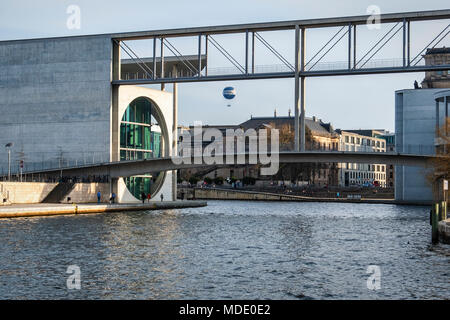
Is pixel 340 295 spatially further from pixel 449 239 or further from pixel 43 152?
pixel 43 152

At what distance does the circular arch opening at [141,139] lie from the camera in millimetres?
79250

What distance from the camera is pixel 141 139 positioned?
8256 cm

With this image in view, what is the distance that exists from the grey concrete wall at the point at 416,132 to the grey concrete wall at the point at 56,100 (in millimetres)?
40818

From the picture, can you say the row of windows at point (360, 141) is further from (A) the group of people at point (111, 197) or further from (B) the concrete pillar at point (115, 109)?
(A) the group of people at point (111, 197)

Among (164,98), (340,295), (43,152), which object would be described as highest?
(164,98)

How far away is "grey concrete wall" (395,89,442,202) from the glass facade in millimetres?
32009

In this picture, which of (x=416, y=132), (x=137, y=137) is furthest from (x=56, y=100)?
(x=416, y=132)

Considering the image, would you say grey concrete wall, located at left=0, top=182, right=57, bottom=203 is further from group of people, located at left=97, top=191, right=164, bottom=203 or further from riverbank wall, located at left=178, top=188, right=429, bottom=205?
riverbank wall, located at left=178, top=188, right=429, bottom=205

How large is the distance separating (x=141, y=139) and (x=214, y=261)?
53.8m

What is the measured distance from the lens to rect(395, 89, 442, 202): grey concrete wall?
317 ft
